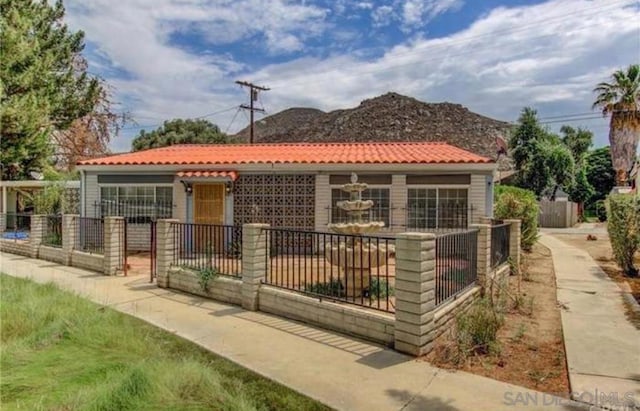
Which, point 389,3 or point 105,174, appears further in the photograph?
point 105,174

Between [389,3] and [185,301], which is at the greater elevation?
[389,3]

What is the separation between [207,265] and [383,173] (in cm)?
720

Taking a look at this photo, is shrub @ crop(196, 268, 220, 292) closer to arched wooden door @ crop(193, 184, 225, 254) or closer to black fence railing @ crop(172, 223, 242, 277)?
black fence railing @ crop(172, 223, 242, 277)

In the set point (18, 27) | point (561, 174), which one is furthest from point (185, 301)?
point (561, 174)

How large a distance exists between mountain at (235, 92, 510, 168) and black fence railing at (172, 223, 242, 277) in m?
37.3

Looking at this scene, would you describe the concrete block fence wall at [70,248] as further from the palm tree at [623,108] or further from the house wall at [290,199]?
the palm tree at [623,108]

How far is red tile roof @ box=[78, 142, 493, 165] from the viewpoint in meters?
14.1

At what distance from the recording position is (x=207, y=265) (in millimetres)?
8742

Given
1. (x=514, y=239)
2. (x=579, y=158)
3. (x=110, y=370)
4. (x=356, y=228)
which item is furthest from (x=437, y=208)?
(x=579, y=158)

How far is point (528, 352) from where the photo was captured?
5.56m

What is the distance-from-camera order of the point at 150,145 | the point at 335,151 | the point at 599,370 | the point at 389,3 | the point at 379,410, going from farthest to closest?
the point at 150,145, the point at 335,151, the point at 389,3, the point at 599,370, the point at 379,410

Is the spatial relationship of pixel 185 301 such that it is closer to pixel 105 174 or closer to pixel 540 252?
pixel 105 174

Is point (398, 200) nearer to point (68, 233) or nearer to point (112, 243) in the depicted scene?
point (112, 243)

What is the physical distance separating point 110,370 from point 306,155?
11.6 meters
